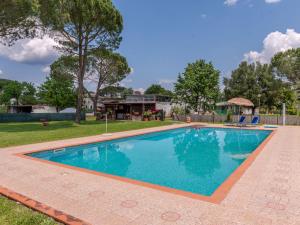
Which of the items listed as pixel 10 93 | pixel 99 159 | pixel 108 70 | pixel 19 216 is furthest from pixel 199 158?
pixel 10 93

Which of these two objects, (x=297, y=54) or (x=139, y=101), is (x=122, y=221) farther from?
(x=297, y=54)

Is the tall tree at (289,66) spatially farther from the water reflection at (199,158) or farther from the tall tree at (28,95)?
the tall tree at (28,95)

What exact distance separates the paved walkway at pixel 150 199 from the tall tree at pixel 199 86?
19.1 m

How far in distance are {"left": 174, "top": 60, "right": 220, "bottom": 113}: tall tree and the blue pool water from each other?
12.7 m

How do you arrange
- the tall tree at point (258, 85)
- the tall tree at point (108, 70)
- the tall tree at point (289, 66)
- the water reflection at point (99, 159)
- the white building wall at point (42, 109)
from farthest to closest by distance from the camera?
the white building wall at point (42, 109), the tall tree at point (289, 66), the tall tree at point (108, 70), the tall tree at point (258, 85), the water reflection at point (99, 159)

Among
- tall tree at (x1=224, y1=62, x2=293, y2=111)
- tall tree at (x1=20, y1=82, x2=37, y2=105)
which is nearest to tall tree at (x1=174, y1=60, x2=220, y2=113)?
tall tree at (x1=224, y1=62, x2=293, y2=111)

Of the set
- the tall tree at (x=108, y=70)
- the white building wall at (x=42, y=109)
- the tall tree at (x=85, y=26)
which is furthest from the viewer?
the white building wall at (x=42, y=109)

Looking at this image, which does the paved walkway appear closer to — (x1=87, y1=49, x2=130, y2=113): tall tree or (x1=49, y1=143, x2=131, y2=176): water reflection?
(x1=49, y1=143, x2=131, y2=176): water reflection

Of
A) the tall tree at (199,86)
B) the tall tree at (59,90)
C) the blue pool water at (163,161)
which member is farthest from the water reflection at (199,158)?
the tall tree at (59,90)

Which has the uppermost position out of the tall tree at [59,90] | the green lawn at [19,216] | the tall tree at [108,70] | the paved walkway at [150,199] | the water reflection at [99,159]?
the tall tree at [108,70]

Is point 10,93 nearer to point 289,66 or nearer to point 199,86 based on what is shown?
point 199,86

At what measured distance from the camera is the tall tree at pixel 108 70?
31078 millimetres

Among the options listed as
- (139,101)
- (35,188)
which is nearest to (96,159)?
(35,188)

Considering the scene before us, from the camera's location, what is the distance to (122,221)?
2.97 metres
